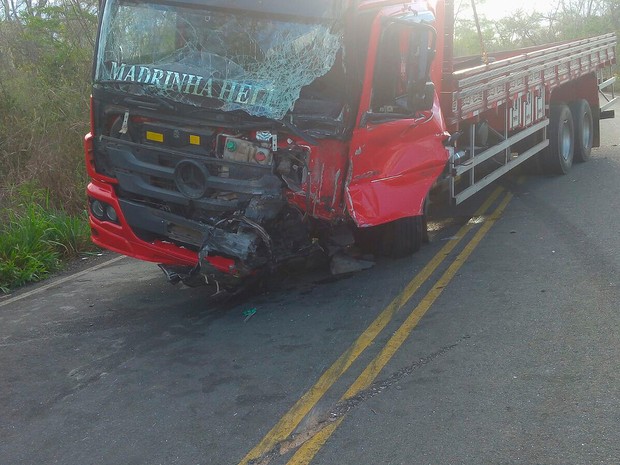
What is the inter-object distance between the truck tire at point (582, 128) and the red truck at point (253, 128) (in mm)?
5870

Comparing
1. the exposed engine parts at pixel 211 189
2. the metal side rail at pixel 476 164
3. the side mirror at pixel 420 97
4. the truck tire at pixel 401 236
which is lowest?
the truck tire at pixel 401 236

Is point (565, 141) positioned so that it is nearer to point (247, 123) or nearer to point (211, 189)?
point (247, 123)

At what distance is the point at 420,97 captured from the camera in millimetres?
6348

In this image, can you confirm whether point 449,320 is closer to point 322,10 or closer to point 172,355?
point 172,355

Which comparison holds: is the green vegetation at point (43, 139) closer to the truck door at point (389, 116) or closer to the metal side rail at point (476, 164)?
the truck door at point (389, 116)

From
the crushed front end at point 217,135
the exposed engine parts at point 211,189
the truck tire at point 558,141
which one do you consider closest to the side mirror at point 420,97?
the crushed front end at point 217,135

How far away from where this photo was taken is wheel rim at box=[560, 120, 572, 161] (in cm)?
Result: 1146

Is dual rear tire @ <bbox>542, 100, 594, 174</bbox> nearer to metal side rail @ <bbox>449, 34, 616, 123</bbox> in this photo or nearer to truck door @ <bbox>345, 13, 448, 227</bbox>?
metal side rail @ <bbox>449, 34, 616, 123</bbox>

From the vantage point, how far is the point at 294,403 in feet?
15.2

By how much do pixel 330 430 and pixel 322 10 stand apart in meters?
3.26

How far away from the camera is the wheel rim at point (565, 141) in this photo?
1146 centimetres

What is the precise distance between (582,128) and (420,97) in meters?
6.66

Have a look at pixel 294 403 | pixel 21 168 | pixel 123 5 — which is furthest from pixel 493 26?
pixel 294 403

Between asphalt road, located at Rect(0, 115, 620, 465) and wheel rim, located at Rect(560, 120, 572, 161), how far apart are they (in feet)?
11.9
